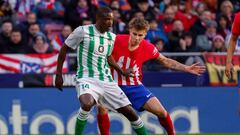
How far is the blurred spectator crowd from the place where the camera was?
1647 cm

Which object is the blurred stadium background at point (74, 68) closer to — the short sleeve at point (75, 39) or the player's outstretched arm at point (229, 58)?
the short sleeve at point (75, 39)

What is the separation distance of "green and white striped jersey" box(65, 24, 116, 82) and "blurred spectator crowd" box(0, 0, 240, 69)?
537cm

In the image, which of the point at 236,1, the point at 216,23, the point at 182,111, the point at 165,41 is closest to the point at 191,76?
the point at 182,111

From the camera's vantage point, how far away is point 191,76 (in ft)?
50.5

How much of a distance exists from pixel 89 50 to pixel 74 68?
186 inches

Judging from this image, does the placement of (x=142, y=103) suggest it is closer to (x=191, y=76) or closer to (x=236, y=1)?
(x=191, y=76)

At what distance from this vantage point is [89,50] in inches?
422

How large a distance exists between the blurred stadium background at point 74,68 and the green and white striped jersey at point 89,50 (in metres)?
3.76

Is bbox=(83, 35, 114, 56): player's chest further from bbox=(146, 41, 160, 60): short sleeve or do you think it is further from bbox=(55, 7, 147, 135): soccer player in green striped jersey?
bbox=(146, 41, 160, 60): short sleeve

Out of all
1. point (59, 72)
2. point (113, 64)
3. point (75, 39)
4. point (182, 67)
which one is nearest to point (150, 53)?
point (182, 67)

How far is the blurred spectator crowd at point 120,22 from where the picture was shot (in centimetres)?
1647

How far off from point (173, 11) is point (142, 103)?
7142 millimetres

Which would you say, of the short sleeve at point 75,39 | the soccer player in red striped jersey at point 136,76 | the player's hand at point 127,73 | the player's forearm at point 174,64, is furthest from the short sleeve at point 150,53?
the short sleeve at point 75,39

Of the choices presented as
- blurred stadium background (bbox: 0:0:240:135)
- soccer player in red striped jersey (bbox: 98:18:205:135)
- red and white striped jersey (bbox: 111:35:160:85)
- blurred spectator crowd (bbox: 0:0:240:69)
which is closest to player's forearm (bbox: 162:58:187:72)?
soccer player in red striped jersey (bbox: 98:18:205:135)
